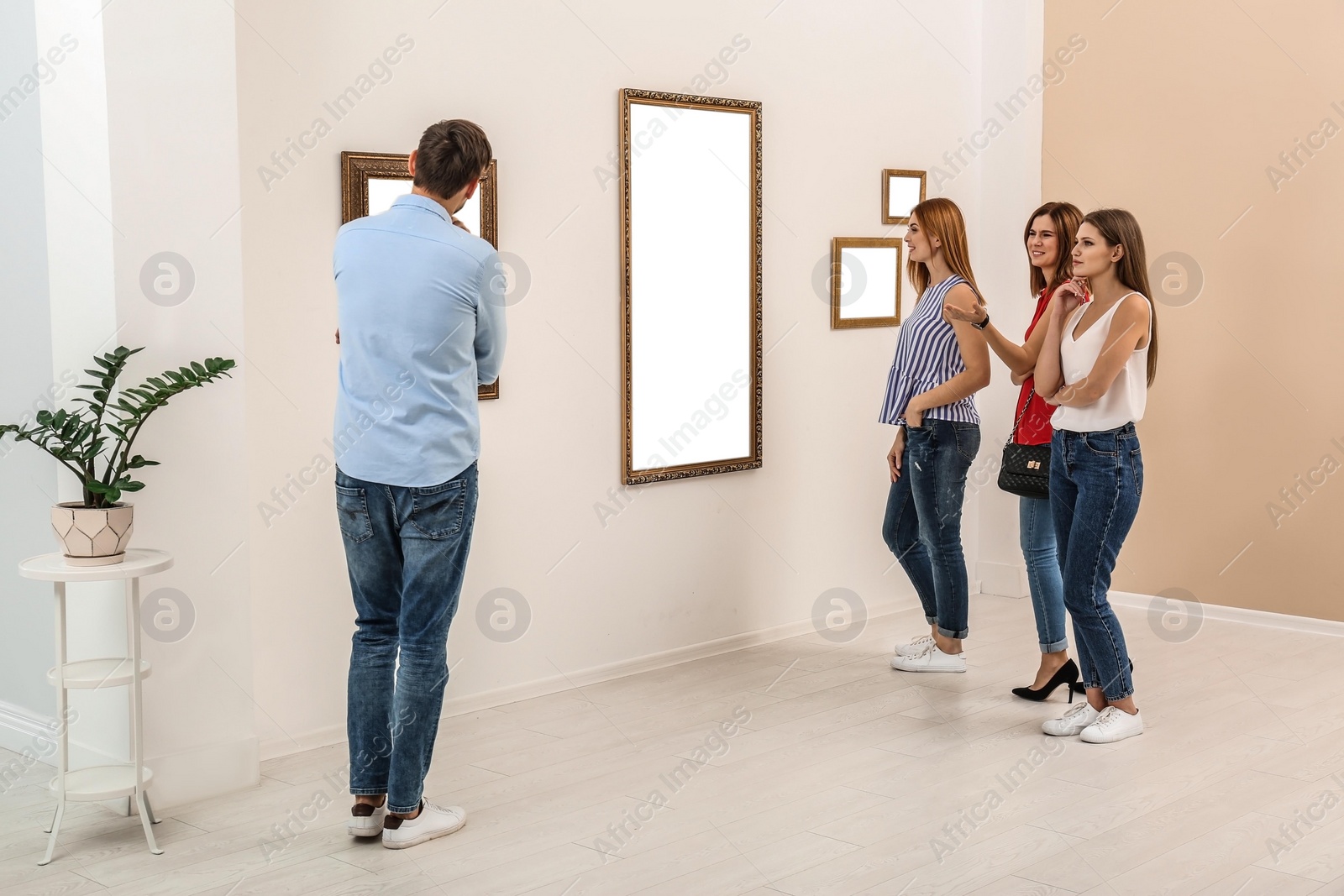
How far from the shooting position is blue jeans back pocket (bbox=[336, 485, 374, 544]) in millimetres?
2846

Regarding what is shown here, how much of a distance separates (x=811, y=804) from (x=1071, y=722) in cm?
100

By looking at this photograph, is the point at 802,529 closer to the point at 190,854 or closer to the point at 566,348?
the point at 566,348

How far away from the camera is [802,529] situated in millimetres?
5008

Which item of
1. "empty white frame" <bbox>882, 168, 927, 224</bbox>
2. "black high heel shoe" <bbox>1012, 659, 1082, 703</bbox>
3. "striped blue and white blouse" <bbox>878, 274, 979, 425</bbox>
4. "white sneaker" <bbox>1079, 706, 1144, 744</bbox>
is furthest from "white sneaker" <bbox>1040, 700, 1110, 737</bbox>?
"empty white frame" <bbox>882, 168, 927, 224</bbox>

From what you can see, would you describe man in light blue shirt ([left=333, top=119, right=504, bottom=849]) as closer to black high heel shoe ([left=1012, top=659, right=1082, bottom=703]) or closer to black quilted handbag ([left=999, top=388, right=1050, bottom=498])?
black quilted handbag ([left=999, top=388, right=1050, bottom=498])

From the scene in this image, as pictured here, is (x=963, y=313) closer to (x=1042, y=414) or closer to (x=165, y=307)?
(x=1042, y=414)

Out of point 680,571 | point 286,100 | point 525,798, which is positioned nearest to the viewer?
point 525,798

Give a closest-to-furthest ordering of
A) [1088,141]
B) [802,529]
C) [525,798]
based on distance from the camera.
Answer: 1. [525,798]
2. [802,529]
3. [1088,141]

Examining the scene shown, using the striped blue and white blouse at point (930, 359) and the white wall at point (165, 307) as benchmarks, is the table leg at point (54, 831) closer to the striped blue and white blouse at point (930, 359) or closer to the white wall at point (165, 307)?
the white wall at point (165, 307)

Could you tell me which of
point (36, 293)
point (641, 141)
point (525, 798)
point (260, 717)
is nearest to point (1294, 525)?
point (641, 141)

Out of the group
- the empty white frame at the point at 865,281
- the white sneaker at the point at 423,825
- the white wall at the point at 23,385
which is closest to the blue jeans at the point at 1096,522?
the empty white frame at the point at 865,281

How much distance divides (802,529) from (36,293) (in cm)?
281

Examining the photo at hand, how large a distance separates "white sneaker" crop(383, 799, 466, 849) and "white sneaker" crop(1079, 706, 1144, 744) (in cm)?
183

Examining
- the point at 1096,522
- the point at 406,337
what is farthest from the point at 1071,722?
the point at 406,337
